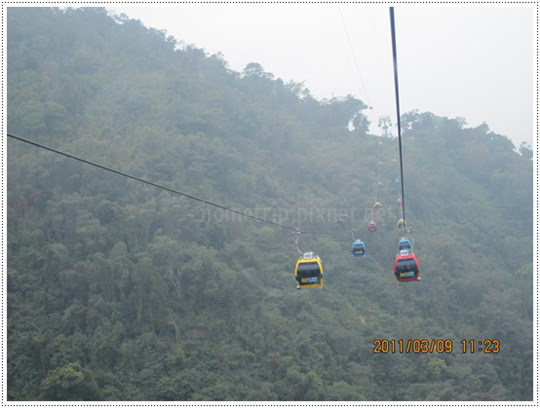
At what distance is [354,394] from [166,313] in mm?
10224

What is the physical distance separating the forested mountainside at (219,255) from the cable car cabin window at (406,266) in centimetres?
1311

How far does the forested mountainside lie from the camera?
2792cm

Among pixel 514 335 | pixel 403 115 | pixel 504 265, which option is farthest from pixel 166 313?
pixel 403 115

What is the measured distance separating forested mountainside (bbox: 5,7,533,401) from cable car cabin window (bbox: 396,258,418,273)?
43.0 ft

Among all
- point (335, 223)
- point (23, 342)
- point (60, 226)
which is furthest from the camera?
point (335, 223)

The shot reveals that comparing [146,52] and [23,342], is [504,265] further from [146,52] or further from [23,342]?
[146,52]

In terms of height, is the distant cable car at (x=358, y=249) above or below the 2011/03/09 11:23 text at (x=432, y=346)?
above

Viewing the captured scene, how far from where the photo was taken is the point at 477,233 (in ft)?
161

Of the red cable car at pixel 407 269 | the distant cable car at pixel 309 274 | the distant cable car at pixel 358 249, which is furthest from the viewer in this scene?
the distant cable car at pixel 358 249

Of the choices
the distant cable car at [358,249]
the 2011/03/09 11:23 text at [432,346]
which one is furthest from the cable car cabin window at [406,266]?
the 2011/03/09 11:23 text at [432,346]

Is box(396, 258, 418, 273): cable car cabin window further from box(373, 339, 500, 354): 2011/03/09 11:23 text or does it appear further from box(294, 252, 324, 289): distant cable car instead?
box(373, 339, 500, 354): 2011/03/09 11:23 text

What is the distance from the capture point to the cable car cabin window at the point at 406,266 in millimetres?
15773

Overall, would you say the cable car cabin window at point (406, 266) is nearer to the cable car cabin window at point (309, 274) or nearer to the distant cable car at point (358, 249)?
the cable car cabin window at point (309, 274)

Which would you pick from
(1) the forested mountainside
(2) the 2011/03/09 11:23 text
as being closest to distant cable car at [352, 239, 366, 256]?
(1) the forested mountainside
